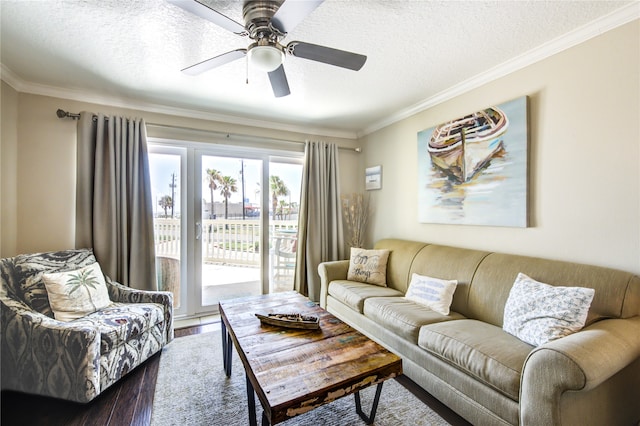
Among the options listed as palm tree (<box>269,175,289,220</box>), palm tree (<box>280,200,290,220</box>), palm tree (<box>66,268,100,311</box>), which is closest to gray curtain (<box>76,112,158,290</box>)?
palm tree (<box>66,268,100,311</box>)

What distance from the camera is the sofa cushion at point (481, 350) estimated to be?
1406mm

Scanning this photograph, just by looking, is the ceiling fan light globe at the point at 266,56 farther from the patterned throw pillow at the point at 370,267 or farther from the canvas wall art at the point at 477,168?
the patterned throw pillow at the point at 370,267

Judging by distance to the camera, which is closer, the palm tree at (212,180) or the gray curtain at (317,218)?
the palm tree at (212,180)

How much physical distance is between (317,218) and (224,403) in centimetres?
235

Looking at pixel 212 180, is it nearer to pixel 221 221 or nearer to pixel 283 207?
pixel 221 221

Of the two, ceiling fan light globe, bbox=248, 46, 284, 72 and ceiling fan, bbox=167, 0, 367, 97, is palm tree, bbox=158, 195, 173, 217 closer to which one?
ceiling fan, bbox=167, 0, 367, 97

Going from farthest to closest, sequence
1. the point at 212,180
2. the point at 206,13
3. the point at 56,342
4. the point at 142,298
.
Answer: the point at 212,180 → the point at 142,298 → the point at 56,342 → the point at 206,13

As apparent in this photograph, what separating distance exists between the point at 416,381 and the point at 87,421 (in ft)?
6.88

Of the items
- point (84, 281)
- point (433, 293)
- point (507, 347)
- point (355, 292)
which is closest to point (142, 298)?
point (84, 281)

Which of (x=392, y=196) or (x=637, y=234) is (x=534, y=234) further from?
(x=392, y=196)

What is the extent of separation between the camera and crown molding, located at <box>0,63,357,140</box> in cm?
249

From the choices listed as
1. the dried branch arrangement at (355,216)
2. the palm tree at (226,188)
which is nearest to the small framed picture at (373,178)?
the dried branch arrangement at (355,216)

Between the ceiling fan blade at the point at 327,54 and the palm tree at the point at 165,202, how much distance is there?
A: 92.8 inches

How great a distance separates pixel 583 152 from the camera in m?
1.88
